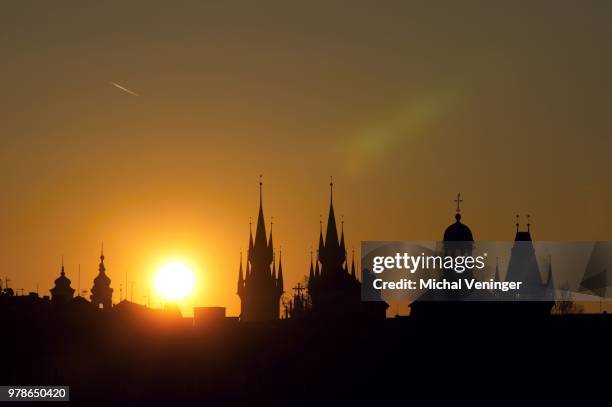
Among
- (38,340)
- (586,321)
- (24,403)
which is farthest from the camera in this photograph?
(586,321)

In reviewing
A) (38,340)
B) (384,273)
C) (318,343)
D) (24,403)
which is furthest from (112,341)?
(384,273)

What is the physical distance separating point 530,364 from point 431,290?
18.9m

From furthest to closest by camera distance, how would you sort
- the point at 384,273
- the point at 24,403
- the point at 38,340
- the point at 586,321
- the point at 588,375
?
1. the point at 384,273
2. the point at 586,321
3. the point at 588,375
4. the point at 38,340
5. the point at 24,403

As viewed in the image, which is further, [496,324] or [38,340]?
[496,324]

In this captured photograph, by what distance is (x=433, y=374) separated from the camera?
6132 inches

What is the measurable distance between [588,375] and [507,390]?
6.58m

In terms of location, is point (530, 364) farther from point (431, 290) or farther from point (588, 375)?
point (431, 290)

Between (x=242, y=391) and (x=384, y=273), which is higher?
Answer: (x=384, y=273)

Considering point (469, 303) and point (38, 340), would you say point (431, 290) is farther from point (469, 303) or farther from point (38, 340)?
point (38, 340)

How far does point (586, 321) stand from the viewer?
16888 centimetres

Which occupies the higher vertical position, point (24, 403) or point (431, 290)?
point (431, 290)

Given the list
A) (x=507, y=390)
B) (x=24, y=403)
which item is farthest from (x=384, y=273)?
(x=24, y=403)

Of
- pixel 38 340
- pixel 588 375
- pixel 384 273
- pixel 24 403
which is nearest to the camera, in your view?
pixel 24 403

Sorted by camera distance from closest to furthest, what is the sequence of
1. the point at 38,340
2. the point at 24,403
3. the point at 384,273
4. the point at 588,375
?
the point at 24,403 < the point at 38,340 < the point at 588,375 < the point at 384,273
